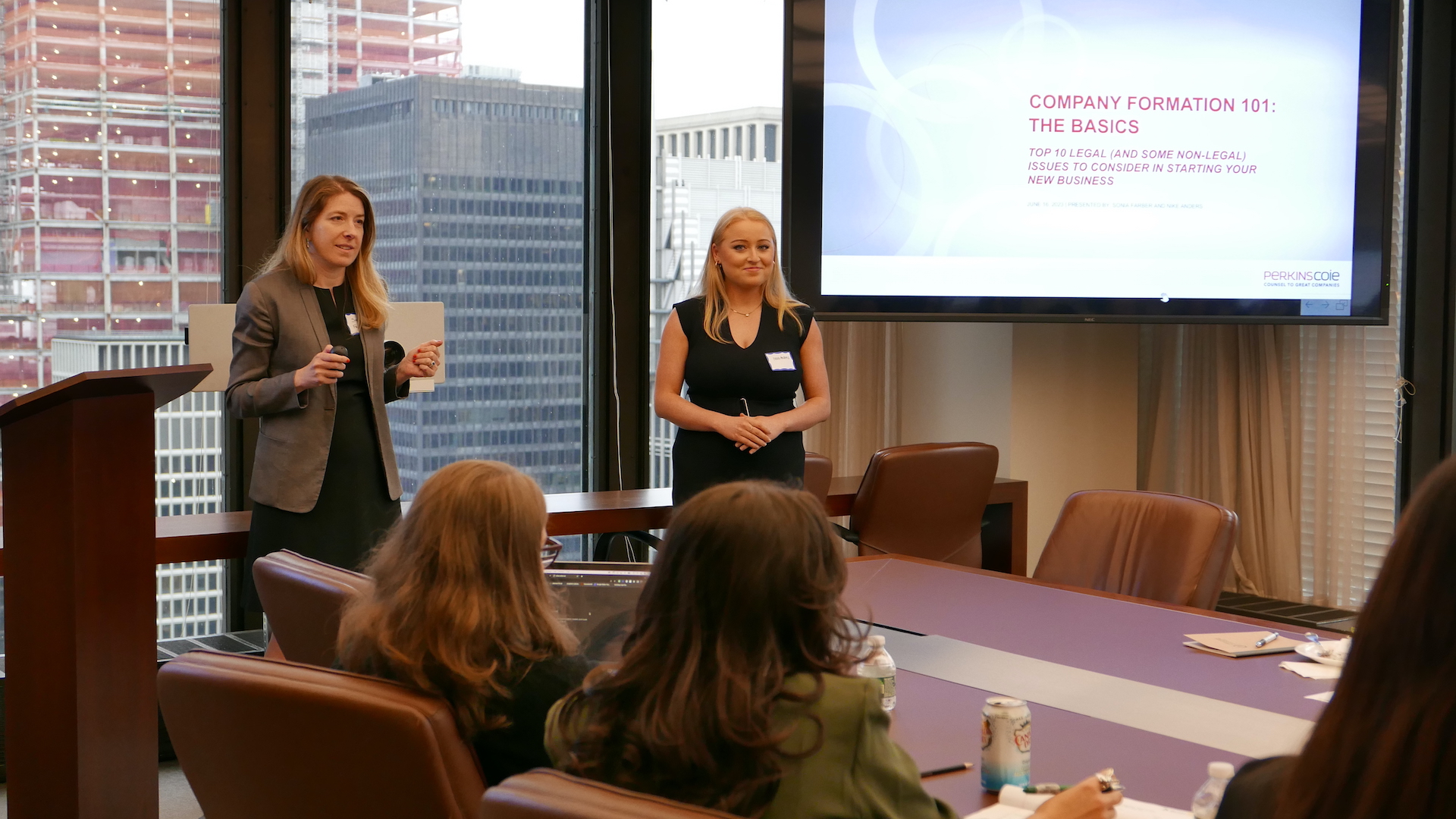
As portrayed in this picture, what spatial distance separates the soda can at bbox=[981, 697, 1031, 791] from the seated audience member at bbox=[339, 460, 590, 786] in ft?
1.65

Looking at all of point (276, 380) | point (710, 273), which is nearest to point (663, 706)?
point (276, 380)

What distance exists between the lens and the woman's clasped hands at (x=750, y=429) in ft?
10.9

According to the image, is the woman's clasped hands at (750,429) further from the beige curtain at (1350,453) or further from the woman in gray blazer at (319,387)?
the beige curtain at (1350,453)

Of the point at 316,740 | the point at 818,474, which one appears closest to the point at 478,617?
the point at 316,740

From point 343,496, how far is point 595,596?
1.21 m

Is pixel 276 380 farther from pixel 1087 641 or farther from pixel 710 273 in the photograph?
pixel 1087 641

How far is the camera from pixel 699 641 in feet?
4.01

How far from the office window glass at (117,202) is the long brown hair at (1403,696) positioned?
4.10 meters

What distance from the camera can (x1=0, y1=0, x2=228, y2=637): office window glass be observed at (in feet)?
13.3

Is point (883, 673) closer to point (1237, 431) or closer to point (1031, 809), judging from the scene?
point (1031, 809)

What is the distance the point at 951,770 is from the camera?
1565 millimetres

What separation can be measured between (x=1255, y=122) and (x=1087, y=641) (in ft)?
10.2

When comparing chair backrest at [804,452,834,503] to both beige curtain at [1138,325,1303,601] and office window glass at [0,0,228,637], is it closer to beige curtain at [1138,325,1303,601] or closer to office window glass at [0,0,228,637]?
beige curtain at [1138,325,1303,601]

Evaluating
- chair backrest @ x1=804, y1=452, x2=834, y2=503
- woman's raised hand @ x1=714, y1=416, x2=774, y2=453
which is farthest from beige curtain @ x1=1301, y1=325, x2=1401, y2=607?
woman's raised hand @ x1=714, y1=416, x2=774, y2=453
